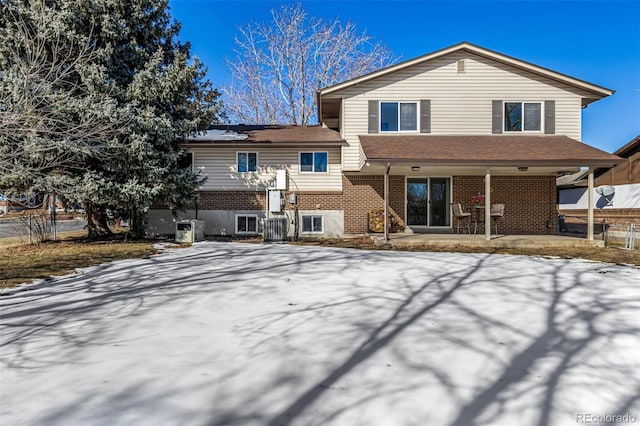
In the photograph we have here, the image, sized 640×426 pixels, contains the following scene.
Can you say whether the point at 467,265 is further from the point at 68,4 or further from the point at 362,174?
the point at 68,4

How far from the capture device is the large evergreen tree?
10258 mm

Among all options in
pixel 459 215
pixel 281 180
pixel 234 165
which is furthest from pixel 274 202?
pixel 459 215

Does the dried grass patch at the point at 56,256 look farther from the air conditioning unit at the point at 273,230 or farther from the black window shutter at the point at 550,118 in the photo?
the black window shutter at the point at 550,118

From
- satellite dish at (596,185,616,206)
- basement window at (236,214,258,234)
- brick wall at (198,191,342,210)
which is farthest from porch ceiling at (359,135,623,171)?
satellite dish at (596,185,616,206)

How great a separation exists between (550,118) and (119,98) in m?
14.6

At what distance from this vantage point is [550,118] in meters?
13.3

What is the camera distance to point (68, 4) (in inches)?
415

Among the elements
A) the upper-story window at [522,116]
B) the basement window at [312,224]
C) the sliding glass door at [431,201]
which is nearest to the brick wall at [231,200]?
the basement window at [312,224]

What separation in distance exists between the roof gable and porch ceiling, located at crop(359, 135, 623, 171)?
195cm

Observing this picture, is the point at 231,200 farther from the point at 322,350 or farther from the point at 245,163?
the point at 322,350

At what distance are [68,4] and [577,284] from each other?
14.1m

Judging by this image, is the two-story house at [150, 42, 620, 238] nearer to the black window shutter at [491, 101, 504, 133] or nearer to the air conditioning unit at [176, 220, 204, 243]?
the black window shutter at [491, 101, 504, 133]

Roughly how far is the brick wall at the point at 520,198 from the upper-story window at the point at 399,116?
8.66ft

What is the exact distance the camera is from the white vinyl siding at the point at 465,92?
13.4 metres
